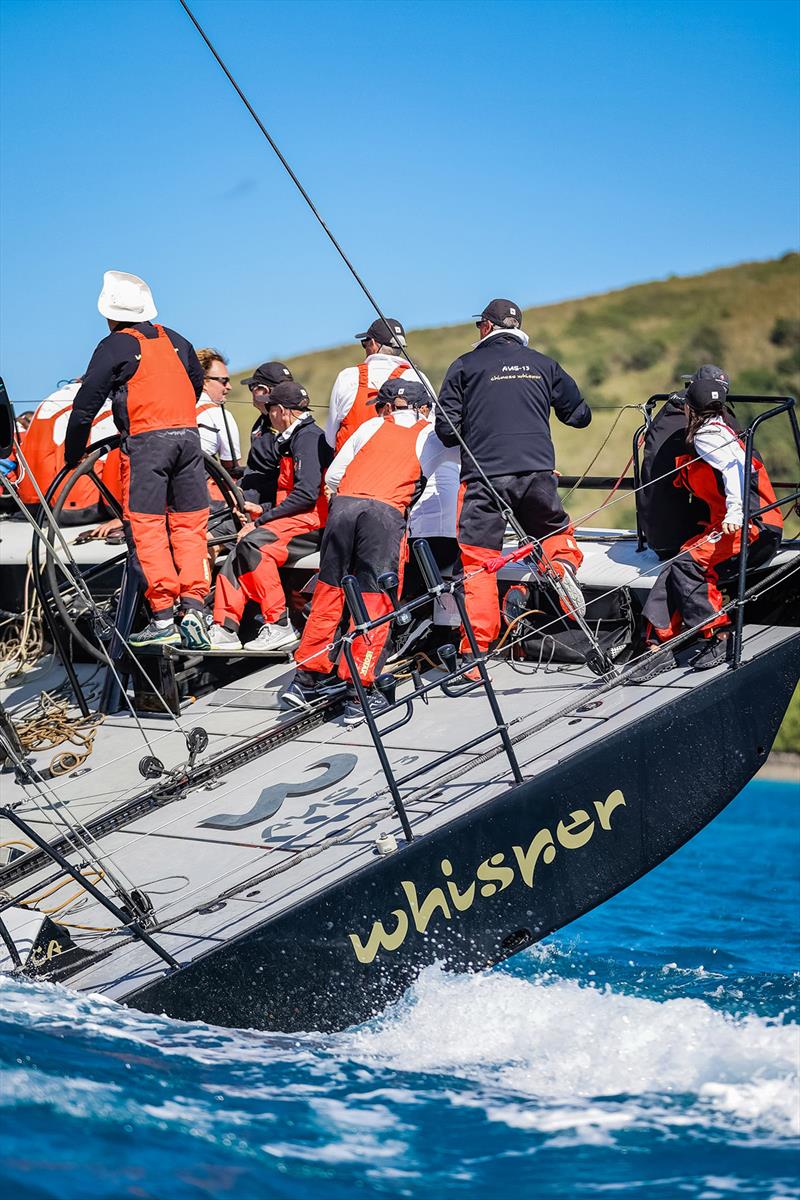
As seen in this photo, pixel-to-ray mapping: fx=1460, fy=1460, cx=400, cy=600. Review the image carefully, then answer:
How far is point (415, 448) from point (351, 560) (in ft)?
1.95

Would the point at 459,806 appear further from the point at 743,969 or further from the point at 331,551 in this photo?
the point at 743,969

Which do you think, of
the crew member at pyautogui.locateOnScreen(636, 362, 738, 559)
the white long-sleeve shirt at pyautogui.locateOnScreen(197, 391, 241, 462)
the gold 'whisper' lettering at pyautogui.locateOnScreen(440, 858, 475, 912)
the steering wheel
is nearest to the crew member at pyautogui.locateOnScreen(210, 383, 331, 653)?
the steering wheel

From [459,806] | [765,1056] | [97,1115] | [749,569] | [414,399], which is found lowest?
[765,1056]

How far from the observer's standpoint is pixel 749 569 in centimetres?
644

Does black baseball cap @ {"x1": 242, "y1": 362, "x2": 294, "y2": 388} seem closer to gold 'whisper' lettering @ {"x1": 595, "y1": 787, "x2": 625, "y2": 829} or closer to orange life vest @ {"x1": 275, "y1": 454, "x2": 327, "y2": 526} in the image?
orange life vest @ {"x1": 275, "y1": 454, "x2": 327, "y2": 526}

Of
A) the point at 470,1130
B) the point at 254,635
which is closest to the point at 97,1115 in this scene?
the point at 470,1130

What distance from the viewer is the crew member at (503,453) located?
645 cm

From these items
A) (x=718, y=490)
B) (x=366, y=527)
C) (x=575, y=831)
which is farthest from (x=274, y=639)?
(x=575, y=831)

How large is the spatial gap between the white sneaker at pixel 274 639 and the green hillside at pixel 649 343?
32.3 m

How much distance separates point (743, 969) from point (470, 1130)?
4995 millimetres

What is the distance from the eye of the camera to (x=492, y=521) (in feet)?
21.1

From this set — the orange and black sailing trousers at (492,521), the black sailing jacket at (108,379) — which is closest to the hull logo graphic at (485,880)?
the orange and black sailing trousers at (492,521)

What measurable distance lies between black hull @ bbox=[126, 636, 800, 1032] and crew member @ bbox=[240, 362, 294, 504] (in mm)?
2948

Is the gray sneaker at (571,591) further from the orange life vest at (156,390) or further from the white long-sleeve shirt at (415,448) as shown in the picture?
the orange life vest at (156,390)
